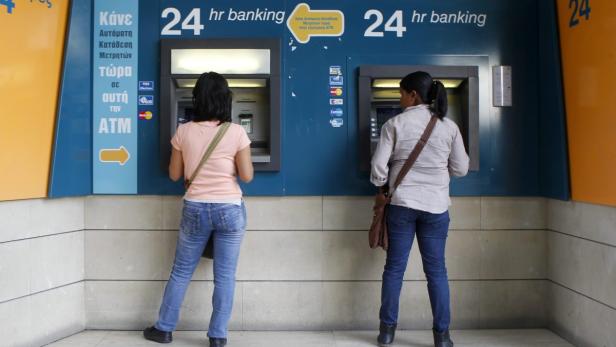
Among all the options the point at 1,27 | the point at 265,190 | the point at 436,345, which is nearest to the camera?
the point at 1,27

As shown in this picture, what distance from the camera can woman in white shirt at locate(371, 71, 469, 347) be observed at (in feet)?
10.2

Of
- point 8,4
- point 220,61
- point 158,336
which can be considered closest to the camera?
point 8,4

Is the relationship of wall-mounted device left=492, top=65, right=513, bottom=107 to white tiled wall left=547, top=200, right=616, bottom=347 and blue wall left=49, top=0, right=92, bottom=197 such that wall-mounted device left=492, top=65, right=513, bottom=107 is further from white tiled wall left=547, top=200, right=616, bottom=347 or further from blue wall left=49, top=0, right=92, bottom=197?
blue wall left=49, top=0, right=92, bottom=197

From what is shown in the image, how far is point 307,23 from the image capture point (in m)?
3.65

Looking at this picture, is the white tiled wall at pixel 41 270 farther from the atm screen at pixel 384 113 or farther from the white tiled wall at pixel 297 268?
the atm screen at pixel 384 113

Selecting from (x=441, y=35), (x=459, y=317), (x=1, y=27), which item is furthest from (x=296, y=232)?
A: (x=1, y=27)

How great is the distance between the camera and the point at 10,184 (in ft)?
9.88

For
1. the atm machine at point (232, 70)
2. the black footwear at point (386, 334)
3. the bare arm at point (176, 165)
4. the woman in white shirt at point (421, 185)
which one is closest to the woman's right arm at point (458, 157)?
the woman in white shirt at point (421, 185)

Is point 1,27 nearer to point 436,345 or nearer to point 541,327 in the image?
point 436,345

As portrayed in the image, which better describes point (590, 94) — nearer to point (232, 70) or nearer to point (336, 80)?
point (336, 80)

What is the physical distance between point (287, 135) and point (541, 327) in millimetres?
2189

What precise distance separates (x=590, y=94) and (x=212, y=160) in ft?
7.28

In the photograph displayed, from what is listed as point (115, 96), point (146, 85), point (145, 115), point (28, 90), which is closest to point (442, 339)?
point (145, 115)

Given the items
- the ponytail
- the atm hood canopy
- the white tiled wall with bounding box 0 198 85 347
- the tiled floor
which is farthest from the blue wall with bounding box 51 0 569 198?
the tiled floor
